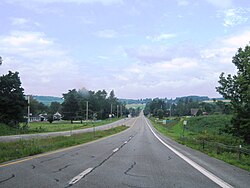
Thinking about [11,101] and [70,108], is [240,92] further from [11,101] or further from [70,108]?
[70,108]

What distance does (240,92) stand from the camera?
32281 mm

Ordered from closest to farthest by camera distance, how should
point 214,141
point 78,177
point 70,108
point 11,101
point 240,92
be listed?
point 78,177
point 240,92
point 214,141
point 11,101
point 70,108

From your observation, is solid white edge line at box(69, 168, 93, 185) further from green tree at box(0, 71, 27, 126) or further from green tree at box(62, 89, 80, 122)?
green tree at box(62, 89, 80, 122)

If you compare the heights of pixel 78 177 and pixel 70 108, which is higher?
pixel 70 108

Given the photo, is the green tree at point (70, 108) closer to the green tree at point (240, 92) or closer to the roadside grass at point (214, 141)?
the roadside grass at point (214, 141)

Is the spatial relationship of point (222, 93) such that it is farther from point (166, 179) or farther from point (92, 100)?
point (92, 100)

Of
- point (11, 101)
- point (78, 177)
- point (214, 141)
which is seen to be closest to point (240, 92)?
point (214, 141)

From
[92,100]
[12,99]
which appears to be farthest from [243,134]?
[92,100]

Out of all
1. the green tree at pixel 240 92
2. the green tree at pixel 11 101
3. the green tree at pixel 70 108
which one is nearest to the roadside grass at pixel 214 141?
the green tree at pixel 240 92

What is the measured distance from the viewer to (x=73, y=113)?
140 meters

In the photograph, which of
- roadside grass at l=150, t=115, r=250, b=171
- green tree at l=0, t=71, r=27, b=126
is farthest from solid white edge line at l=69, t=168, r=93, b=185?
green tree at l=0, t=71, r=27, b=126

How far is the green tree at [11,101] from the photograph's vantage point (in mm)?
Result: 67375

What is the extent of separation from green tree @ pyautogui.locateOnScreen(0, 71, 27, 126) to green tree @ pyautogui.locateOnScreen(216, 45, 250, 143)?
154ft

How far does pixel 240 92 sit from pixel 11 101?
49637mm
